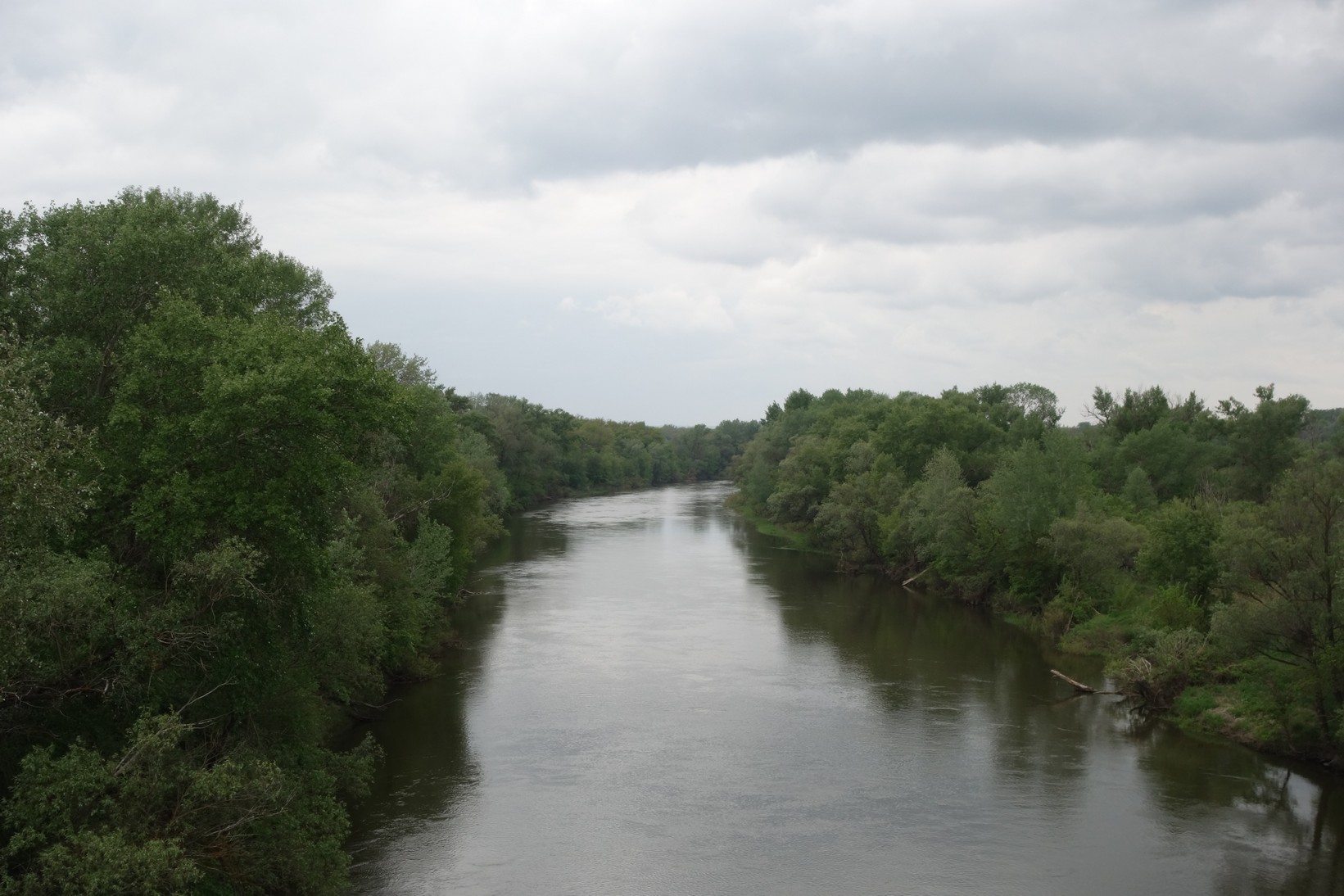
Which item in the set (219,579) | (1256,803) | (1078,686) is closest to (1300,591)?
(1256,803)

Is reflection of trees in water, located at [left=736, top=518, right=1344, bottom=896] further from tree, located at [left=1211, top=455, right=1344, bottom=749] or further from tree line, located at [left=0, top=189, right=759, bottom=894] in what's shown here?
tree line, located at [left=0, top=189, right=759, bottom=894]

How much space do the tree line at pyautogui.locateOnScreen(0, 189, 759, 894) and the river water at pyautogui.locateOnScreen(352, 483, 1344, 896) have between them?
13.4 ft

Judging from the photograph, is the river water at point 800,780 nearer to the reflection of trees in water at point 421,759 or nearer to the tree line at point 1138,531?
the reflection of trees in water at point 421,759

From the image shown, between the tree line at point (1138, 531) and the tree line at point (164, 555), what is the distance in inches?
838

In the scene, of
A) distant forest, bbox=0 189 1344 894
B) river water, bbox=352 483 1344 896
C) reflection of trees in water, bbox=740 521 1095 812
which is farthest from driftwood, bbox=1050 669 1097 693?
distant forest, bbox=0 189 1344 894

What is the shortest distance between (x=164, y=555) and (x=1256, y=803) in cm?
2263

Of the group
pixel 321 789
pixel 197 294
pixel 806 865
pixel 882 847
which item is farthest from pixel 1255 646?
pixel 197 294

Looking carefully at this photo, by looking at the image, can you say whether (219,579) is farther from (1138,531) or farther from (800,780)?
(1138,531)

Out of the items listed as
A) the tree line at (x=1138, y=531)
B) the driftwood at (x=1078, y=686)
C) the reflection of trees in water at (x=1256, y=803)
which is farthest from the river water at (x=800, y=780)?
the tree line at (x=1138, y=531)

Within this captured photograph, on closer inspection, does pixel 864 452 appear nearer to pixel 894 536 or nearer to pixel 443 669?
pixel 894 536

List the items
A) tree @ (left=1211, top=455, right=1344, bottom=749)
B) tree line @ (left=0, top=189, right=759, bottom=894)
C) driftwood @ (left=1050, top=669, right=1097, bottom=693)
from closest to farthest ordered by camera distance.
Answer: tree line @ (left=0, top=189, right=759, bottom=894) < tree @ (left=1211, top=455, right=1344, bottom=749) < driftwood @ (left=1050, top=669, right=1097, bottom=693)

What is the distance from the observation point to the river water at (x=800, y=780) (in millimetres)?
19062

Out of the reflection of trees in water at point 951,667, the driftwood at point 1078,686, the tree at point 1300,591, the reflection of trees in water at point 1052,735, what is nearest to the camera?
the reflection of trees in water at point 1052,735

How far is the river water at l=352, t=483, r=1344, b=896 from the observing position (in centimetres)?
1906
